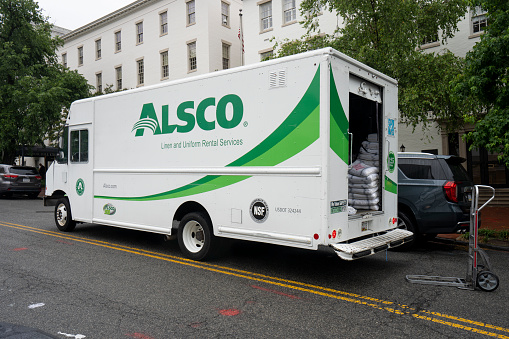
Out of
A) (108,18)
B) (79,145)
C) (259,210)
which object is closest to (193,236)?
(259,210)

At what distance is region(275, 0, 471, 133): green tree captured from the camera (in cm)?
1188

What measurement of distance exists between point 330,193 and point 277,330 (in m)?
1.94

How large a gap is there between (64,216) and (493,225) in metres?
11.1

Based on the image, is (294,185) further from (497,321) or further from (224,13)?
(224,13)

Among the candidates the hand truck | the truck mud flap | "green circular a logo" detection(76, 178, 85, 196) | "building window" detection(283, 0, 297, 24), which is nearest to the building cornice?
"building window" detection(283, 0, 297, 24)

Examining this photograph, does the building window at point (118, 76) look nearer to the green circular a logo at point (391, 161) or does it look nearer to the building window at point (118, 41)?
the building window at point (118, 41)

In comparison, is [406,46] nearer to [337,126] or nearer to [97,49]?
[337,126]

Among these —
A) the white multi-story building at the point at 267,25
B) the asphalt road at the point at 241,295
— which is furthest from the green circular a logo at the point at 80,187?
the white multi-story building at the point at 267,25

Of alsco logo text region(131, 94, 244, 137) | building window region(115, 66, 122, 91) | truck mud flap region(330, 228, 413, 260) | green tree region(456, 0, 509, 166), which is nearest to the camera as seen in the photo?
truck mud flap region(330, 228, 413, 260)

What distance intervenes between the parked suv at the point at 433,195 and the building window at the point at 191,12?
74.6 ft

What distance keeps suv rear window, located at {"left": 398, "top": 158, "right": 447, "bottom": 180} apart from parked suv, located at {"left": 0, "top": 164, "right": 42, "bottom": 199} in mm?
18926

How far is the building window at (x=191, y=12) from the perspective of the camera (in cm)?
2703

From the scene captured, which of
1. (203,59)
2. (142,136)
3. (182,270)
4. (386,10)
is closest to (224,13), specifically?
(203,59)

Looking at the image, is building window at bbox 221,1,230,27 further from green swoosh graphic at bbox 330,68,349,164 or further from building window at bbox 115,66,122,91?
green swoosh graphic at bbox 330,68,349,164
